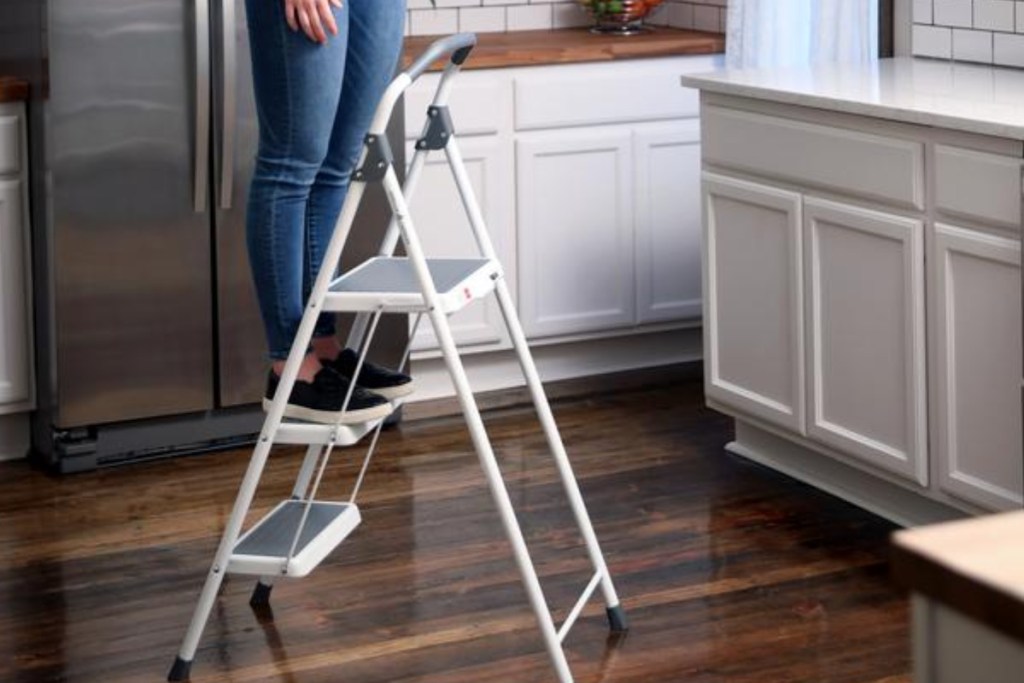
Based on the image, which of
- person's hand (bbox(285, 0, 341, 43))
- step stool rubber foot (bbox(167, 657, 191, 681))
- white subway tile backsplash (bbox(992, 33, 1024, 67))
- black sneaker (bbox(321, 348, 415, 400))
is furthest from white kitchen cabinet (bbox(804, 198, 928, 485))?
step stool rubber foot (bbox(167, 657, 191, 681))

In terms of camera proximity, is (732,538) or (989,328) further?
(732,538)

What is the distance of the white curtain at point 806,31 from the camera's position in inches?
165

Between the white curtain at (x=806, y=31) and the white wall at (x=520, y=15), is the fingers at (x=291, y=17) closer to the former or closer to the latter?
the white curtain at (x=806, y=31)

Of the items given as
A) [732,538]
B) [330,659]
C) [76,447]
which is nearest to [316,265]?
[330,659]

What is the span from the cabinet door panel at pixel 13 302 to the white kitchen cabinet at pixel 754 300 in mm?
1522

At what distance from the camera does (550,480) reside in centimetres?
395

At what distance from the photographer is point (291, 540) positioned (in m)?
2.82

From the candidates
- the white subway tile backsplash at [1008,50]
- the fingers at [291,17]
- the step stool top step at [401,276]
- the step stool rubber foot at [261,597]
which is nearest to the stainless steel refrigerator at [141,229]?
the step stool rubber foot at [261,597]

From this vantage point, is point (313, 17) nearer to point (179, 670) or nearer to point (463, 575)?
point (179, 670)

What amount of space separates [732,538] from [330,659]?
0.92 metres

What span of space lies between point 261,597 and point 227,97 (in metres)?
1.27

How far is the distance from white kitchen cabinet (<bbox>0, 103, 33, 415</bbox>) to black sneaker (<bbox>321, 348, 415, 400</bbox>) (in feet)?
4.88

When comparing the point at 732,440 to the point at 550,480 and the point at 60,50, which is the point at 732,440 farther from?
the point at 60,50

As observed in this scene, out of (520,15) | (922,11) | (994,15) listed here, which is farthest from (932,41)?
(520,15)
